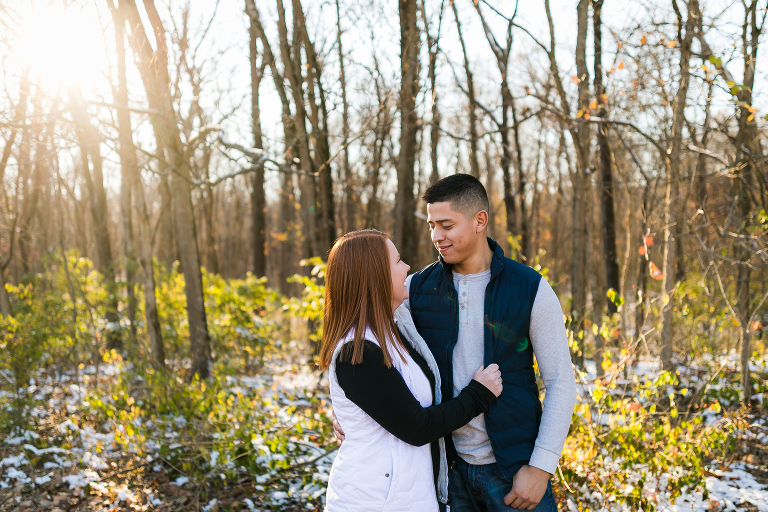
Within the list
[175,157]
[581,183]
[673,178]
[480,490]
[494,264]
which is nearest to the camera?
[480,490]

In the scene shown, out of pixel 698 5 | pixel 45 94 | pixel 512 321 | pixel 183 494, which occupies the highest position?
pixel 698 5

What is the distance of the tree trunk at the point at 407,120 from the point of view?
649cm

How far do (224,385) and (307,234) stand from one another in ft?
13.1

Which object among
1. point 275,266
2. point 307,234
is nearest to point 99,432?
point 307,234

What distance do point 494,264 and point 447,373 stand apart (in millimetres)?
497

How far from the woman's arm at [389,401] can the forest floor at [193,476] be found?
6.79 feet

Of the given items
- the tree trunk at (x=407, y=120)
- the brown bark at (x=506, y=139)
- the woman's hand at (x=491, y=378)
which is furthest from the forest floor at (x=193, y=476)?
the brown bark at (x=506, y=139)

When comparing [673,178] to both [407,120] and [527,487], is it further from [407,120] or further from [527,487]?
[527,487]

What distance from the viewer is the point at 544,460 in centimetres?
197

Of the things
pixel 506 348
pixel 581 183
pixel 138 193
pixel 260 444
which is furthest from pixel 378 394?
pixel 581 183

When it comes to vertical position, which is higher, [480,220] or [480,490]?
[480,220]

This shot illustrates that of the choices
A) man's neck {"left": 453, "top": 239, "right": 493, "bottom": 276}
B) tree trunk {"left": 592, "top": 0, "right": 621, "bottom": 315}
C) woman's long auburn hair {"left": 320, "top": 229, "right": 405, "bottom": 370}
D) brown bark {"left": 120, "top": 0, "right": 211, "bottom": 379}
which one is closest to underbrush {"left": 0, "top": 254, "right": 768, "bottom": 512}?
brown bark {"left": 120, "top": 0, "right": 211, "bottom": 379}

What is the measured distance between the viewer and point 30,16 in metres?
5.18

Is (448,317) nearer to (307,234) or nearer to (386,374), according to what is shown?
(386,374)
